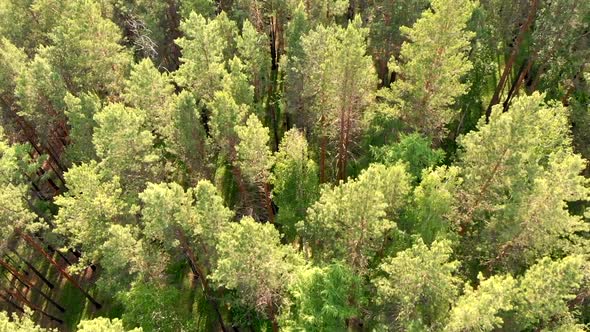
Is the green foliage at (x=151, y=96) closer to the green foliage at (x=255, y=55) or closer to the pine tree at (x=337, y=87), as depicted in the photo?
the green foliage at (x=255, y=55)

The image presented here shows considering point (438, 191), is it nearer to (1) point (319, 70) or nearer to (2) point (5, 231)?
(1) point (319, 70)

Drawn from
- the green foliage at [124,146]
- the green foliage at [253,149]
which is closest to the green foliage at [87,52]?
the green foliage at [124,146]

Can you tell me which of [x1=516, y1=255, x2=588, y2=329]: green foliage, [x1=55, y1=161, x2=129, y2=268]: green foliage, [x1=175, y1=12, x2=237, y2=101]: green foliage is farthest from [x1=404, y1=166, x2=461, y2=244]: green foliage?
[x1=55, y1=161, x2=129, y2=268]: green foliage

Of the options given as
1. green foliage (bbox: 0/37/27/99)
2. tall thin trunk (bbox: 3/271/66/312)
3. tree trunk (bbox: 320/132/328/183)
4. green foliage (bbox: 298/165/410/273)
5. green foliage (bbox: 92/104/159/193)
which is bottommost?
green foliage (bbox: 298/165/410/273)

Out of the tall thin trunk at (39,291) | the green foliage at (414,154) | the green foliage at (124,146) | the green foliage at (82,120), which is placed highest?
the green foliage at (82,120)

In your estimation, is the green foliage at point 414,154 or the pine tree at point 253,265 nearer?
the pine tree at point 253,265

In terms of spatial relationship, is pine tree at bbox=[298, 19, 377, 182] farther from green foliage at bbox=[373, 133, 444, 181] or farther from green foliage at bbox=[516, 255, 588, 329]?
green foliage at bbox=[516, 255, 588, 329]

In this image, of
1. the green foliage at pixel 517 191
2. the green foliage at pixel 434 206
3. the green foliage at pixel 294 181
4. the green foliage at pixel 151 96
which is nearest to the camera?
the green foliage at pixel 517 191
